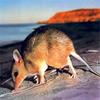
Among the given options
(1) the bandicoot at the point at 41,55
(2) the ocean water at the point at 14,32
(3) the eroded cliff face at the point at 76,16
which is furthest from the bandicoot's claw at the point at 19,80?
(3) the eroded cliff face at the point at 76,16

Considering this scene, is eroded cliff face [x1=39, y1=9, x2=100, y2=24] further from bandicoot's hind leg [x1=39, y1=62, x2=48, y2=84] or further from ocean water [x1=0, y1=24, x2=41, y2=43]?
bandicoot's hind leg [x1=39, y1=62, x2=48, y2=84]

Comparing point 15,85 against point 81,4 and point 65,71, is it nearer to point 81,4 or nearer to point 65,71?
point 65,71

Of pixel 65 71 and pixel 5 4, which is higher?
pixel 5 4

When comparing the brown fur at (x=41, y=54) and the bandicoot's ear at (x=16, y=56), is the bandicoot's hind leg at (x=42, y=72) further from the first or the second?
the bandicoot's ear at (x=16, y=56)

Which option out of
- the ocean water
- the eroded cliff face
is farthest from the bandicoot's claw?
the eroded cliff face

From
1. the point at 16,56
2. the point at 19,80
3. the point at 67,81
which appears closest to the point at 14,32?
the point at 16,56

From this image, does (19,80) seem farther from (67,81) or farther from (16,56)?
(67,81)

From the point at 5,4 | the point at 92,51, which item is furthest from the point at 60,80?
the point at 5,4
